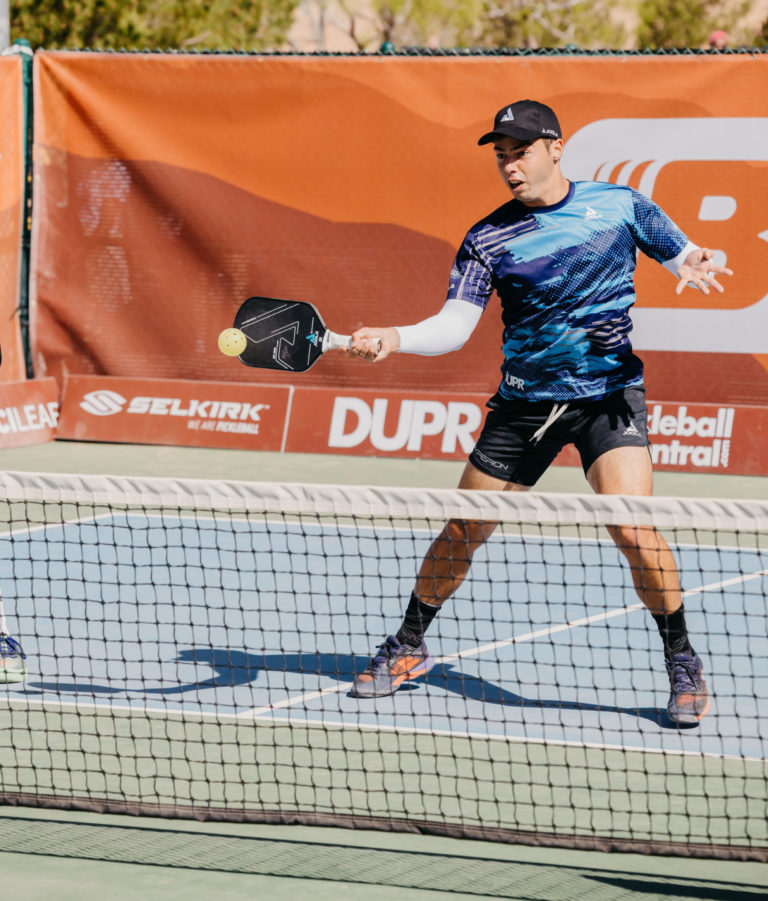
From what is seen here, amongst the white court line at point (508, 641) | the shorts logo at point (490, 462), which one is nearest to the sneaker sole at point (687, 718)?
the white court line at point (508, 641)

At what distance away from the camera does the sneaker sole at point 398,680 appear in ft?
18.0

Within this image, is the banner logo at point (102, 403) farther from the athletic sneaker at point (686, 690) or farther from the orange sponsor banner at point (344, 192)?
the athletic sneaker at point (686, 690)

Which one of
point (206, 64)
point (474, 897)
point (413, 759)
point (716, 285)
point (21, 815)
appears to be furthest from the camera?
point (206, 64)

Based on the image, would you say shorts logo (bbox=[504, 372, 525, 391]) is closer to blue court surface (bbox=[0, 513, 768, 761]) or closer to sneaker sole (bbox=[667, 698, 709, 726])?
blue court surface (bbox=[0, 513, 768, 761])

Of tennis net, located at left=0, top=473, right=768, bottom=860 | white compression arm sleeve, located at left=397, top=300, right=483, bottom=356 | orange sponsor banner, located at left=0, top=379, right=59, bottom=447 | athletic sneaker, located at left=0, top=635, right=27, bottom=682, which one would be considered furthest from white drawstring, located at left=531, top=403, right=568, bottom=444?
orange sponsor banner, located at left=0, top=379, right=59, bottom=447

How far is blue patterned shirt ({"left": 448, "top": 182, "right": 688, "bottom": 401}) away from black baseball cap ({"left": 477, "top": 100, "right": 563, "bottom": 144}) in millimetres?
270

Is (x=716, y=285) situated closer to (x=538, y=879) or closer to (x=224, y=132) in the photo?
(x=538, y=879)

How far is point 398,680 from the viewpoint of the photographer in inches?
218

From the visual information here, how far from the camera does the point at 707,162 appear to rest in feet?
36.0

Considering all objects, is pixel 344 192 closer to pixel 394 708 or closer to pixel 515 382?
pixel 515 382

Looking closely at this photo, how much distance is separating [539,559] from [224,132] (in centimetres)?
527

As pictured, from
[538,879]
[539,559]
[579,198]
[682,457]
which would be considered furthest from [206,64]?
[538,879]

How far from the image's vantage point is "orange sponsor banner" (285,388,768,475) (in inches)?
429

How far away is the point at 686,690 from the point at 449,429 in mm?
6187
